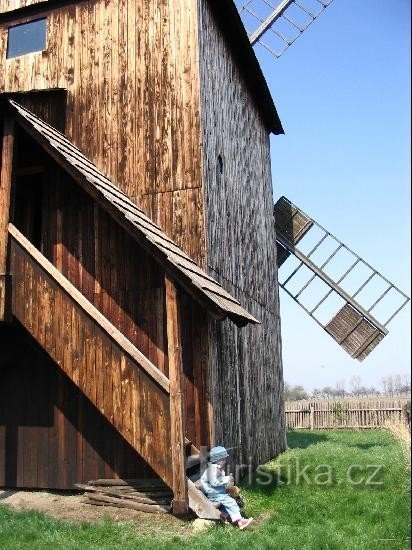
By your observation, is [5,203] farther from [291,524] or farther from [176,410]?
[291,524]

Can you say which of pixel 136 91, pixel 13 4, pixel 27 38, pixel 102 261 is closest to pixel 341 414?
pixel 102 261

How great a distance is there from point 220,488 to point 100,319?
104 inches

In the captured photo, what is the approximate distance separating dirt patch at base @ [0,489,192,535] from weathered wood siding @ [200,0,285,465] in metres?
1.92

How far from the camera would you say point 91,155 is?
1021 centimetres

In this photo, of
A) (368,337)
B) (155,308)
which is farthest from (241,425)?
(368,337)

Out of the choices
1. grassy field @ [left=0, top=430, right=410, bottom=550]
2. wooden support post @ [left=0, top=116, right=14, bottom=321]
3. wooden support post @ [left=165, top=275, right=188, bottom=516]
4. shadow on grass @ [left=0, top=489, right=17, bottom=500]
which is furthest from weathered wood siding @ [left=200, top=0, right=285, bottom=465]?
shadow on grass @ [left=0, top=489, right=17, bottom=500]

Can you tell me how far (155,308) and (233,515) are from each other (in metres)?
3.28

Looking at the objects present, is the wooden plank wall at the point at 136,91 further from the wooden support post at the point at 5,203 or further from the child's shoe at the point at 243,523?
the child's shoe at the point at 243,523

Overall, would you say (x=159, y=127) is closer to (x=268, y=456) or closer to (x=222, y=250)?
(x=222, y=250)

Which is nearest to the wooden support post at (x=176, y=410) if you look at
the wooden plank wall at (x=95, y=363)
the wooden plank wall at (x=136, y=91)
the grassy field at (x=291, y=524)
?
the wooden plank wall at (x=95, y=363)

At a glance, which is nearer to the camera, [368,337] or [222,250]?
[222,250]

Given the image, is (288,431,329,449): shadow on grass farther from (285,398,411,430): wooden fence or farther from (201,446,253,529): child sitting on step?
(201,446,253,529): child sitting on step

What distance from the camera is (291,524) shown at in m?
6.84

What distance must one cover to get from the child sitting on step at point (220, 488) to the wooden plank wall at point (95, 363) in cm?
52
